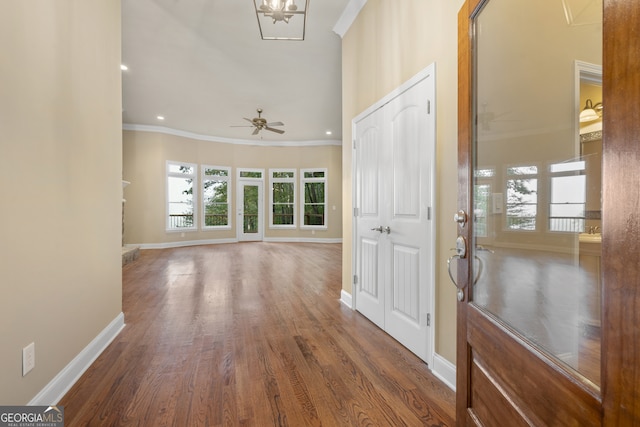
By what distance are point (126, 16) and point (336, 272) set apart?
4498 mm

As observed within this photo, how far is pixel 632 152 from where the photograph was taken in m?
0.49

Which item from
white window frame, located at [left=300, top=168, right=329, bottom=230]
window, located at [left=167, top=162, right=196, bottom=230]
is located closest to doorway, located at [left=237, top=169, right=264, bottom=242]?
white window frame, located at [left=300, top=168, right=329, bottom=230]

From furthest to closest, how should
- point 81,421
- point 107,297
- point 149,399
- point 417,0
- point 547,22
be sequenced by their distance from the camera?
point 107,297 < point 417,0 < point 149,399 < point 81,421 < point 547,22

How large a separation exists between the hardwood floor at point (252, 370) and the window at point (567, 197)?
1297 millimetres

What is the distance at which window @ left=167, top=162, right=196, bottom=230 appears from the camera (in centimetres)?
828

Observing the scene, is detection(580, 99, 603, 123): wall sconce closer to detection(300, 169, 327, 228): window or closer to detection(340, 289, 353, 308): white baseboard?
detection(340, 289, 353, 308): white baseboard

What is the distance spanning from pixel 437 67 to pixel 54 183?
2471 millimetres

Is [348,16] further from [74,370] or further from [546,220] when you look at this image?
[74,370]

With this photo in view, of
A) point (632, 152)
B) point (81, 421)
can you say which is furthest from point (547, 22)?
point (81, 421)

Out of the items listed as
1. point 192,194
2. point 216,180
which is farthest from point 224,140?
point 192,194

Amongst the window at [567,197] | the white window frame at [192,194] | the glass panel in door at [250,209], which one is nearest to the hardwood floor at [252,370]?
the window at [567,197]

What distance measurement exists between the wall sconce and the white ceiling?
3223 millimetres

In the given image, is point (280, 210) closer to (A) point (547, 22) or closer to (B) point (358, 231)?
(B) point (358, 231)

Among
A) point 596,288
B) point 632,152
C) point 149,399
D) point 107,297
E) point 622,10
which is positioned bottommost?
point 149,399
